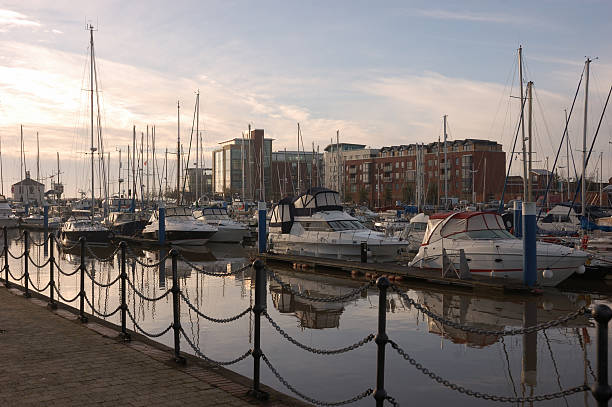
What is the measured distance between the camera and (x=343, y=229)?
31344 mm

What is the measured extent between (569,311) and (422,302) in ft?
14.9

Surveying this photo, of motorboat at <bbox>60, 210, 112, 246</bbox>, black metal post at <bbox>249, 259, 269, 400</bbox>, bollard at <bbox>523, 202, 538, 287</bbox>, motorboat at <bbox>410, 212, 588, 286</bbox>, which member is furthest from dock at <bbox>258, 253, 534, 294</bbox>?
motorboat at <bbox>60, 210, 112, 246</bbox>

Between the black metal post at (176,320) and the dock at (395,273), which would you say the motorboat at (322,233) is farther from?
the black metal post at (176,320)

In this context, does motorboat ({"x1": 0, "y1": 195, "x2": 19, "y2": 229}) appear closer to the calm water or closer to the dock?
the dock

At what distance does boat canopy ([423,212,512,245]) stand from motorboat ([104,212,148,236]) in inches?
1272

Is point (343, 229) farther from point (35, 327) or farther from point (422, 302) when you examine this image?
point (35, 327)

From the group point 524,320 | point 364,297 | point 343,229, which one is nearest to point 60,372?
point 524,320

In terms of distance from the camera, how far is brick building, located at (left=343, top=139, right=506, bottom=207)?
3816 inches

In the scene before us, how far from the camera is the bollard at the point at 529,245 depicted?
19.4 meters

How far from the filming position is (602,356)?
454 centimetres

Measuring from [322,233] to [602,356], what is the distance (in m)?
26.8

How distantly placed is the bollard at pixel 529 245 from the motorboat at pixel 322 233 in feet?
32.3

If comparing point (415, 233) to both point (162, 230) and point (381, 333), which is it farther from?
point (381, 333)

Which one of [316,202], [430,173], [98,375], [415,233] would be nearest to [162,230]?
[316,202]
